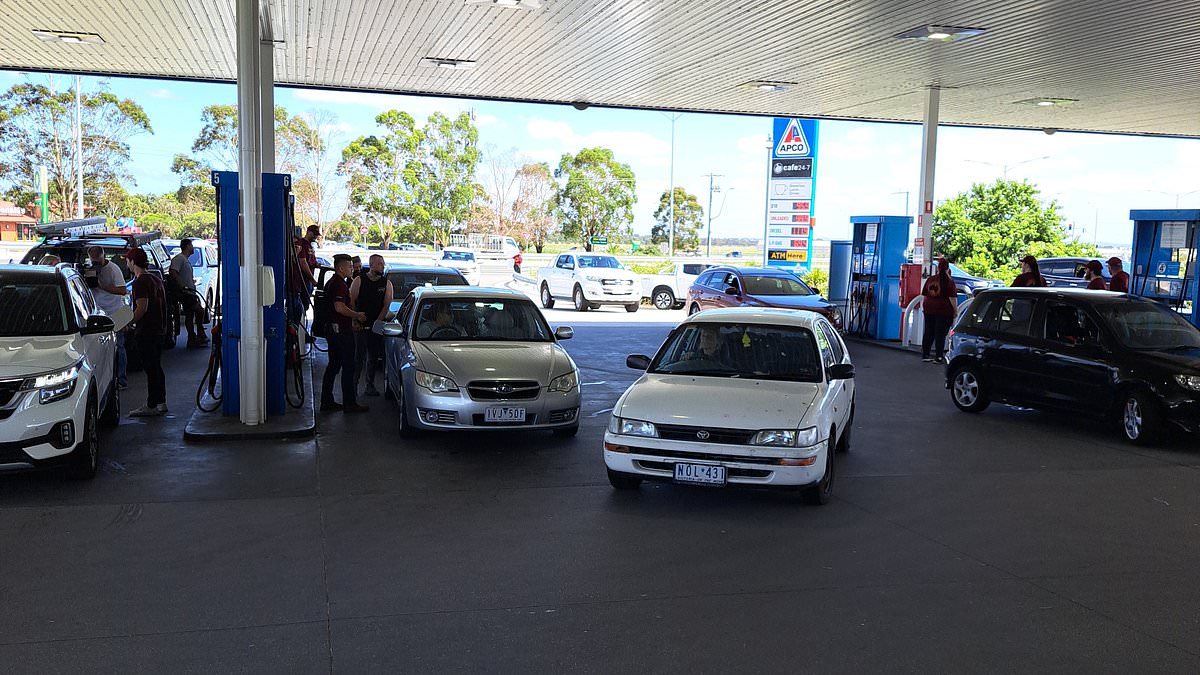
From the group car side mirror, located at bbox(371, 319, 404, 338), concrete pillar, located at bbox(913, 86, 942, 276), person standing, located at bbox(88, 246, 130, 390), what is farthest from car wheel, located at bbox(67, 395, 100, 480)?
concrete pillar, located at bbox(913, 86, 942, 276)

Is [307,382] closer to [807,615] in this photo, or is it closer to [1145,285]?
[807,615]

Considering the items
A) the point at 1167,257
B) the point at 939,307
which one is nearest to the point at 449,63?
the point at 939,307

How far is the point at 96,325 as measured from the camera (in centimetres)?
862

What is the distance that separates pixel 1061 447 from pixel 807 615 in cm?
622

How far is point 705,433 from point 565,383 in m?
2.81

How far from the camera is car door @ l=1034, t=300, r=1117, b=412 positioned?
35.0 ft

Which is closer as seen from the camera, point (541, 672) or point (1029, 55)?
point (541, 672)

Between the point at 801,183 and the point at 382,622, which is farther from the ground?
the point at 801,183

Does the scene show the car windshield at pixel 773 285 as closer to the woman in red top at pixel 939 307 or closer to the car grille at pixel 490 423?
the woman in red top at pixel 939 307

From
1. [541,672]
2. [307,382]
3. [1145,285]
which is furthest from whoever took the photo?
[1145,285]

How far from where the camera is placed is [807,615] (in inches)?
210

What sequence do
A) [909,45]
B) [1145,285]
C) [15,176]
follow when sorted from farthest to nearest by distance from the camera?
[15,176], [1145,285], [909,45]

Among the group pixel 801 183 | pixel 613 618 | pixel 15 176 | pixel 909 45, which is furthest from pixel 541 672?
pixel 15 176

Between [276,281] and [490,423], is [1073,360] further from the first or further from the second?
[276,281]
